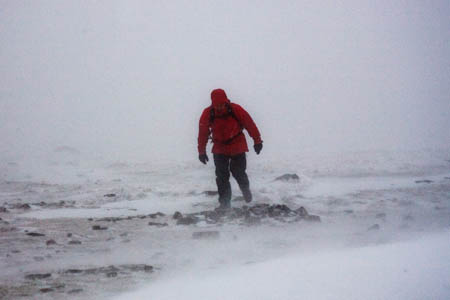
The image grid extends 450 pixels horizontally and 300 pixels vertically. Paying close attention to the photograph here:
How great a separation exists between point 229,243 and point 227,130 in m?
2.35

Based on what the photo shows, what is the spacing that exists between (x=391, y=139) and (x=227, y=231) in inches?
788

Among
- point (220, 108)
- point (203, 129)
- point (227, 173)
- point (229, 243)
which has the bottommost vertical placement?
point (229, 243)

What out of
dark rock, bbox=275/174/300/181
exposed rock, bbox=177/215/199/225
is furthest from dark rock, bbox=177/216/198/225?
dark rock, bbox=275/174/300/181

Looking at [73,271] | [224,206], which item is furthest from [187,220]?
[73,271]

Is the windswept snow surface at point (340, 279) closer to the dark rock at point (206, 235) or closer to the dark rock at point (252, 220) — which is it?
Result: the dark rock at point (206, 235)

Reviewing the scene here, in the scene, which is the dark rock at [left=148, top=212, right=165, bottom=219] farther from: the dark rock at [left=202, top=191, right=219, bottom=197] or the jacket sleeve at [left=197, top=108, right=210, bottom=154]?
the dark rock at [left=202, top=191, right=219, bottom=197]

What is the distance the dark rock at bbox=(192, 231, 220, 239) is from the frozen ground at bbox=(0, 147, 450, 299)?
7cm

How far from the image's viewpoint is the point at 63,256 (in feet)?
12.4

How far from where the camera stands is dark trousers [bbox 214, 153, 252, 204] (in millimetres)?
6219

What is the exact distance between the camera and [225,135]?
612 centimetres

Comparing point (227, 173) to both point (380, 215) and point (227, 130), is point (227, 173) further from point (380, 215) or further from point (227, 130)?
point (380, 215)

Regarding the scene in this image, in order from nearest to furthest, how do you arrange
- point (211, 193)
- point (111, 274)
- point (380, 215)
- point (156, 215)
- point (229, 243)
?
point (111, 274)
point (229, 243)
point (380, 215)
point (156, 215)
point (211, 193)

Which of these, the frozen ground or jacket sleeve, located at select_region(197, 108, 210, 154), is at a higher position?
jacket sleeve, located at select_region(197, 108, 210, 154)

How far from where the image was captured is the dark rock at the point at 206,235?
14.0 ft
